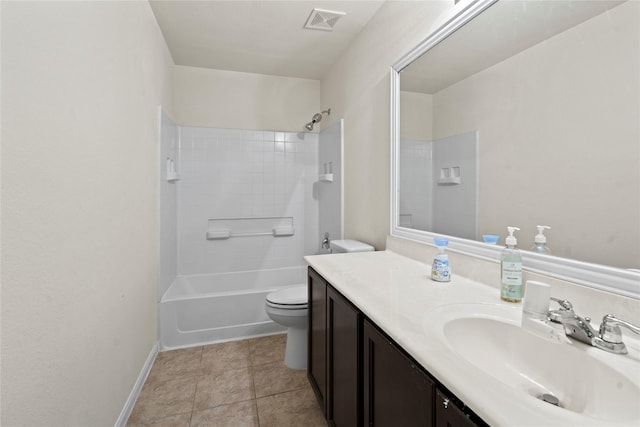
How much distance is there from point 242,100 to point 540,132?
9.05ft

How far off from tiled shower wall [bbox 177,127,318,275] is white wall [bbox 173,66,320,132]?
0.11 m

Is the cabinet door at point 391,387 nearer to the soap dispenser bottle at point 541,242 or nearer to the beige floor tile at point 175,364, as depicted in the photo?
the soap dispenser bottle at point 541,242

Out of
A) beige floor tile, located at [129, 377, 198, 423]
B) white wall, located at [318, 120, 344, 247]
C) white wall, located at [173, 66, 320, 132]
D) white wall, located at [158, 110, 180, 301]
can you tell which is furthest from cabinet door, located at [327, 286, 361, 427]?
white wall, located at [173, 66, 320, 132]

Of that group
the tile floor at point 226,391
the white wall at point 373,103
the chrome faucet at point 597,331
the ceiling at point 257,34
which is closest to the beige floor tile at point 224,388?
the tile floor at point 226,391

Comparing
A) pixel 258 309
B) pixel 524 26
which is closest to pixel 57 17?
pixel 524 26

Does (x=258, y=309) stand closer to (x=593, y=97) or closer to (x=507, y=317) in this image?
(x=507, y=317)

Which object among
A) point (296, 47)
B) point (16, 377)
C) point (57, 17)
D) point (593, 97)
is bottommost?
point (16, 377)

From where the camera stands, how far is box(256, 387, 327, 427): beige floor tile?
5.08 feet

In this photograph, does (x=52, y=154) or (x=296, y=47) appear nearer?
(x=52, y=154)

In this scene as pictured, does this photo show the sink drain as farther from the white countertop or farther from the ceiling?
the ceiling

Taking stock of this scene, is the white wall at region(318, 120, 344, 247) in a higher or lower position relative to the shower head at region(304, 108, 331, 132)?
lower

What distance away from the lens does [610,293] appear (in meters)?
0.79

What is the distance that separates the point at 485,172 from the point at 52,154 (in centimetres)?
151

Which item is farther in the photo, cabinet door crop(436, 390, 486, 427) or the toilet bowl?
the toilet bowl
